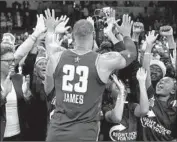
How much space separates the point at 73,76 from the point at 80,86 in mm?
93

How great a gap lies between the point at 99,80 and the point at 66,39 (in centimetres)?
194

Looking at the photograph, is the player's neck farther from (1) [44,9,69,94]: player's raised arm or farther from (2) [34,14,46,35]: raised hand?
(2) [34,14,46,35]: raised hand

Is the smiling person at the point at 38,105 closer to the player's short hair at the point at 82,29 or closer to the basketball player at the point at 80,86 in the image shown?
the basketball player at the point at 80,86

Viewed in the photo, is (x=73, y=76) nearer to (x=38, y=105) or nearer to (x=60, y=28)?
(x=60, y=28)

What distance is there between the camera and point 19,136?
3.55 meters

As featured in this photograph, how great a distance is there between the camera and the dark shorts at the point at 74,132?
2707 mm

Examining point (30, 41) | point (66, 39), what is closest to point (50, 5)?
point (66, 39)

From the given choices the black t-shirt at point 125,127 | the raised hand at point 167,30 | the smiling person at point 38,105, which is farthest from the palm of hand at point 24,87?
the raised hand at point 167,30

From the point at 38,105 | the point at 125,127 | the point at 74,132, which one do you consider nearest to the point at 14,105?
the point at 38,105

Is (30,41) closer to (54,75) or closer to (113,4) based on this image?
(54,75)

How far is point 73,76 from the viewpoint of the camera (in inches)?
108

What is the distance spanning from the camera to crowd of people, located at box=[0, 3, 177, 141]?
8.93ft

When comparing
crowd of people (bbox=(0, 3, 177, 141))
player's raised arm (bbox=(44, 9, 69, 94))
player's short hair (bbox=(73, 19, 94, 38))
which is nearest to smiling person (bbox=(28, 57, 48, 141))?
crowd of people (bbox=(0, 3, 177, 141))

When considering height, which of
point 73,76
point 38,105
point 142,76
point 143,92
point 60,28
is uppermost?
point 60,28
